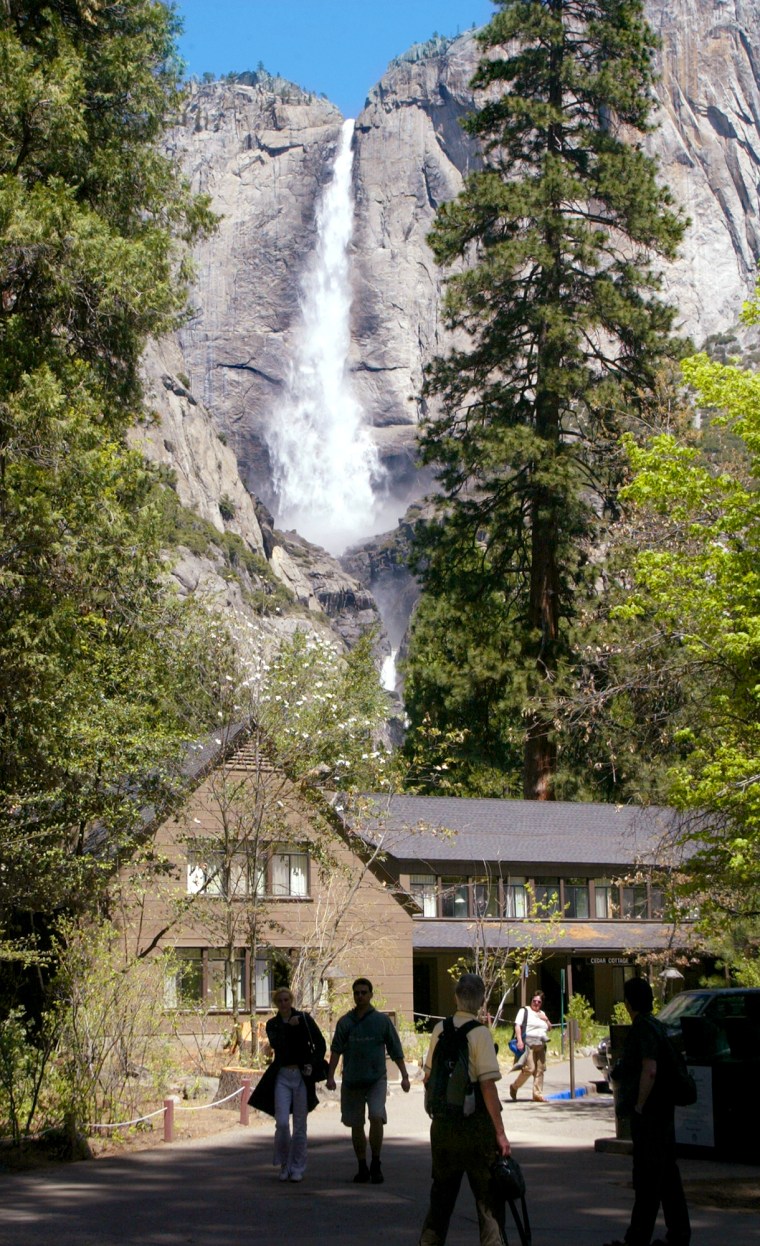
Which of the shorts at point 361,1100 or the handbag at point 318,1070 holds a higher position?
the handbag at point 318,1070

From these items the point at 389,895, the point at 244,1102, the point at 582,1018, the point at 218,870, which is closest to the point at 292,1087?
the point at 244,1102

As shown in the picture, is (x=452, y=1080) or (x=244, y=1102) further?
(x=244, y=1102)

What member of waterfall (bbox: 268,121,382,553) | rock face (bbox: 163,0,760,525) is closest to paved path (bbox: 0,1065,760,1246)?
rock face (bbox: 163,0,760,525)

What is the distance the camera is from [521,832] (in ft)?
119

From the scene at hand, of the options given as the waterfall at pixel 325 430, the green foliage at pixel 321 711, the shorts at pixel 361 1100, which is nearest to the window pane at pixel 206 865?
the green foliage at pixel 321 711

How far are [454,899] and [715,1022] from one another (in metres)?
22.7

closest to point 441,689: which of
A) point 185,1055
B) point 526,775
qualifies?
point 526,775

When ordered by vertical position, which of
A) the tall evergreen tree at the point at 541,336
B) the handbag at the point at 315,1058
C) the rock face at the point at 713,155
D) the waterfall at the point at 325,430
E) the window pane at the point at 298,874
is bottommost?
the handbag at the point at 315,1058

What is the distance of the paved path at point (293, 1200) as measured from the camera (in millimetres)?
8961

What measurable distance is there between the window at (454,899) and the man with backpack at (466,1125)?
27.3 meters

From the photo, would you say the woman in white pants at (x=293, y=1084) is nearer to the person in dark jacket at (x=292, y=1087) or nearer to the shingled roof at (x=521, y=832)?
the person in dark jacket at (x=292, y=1087)

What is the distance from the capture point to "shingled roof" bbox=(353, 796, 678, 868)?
34.6 metres

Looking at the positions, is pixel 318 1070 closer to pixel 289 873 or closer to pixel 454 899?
pixel 289 873

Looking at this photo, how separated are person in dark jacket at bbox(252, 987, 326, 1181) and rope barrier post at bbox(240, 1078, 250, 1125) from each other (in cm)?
457
